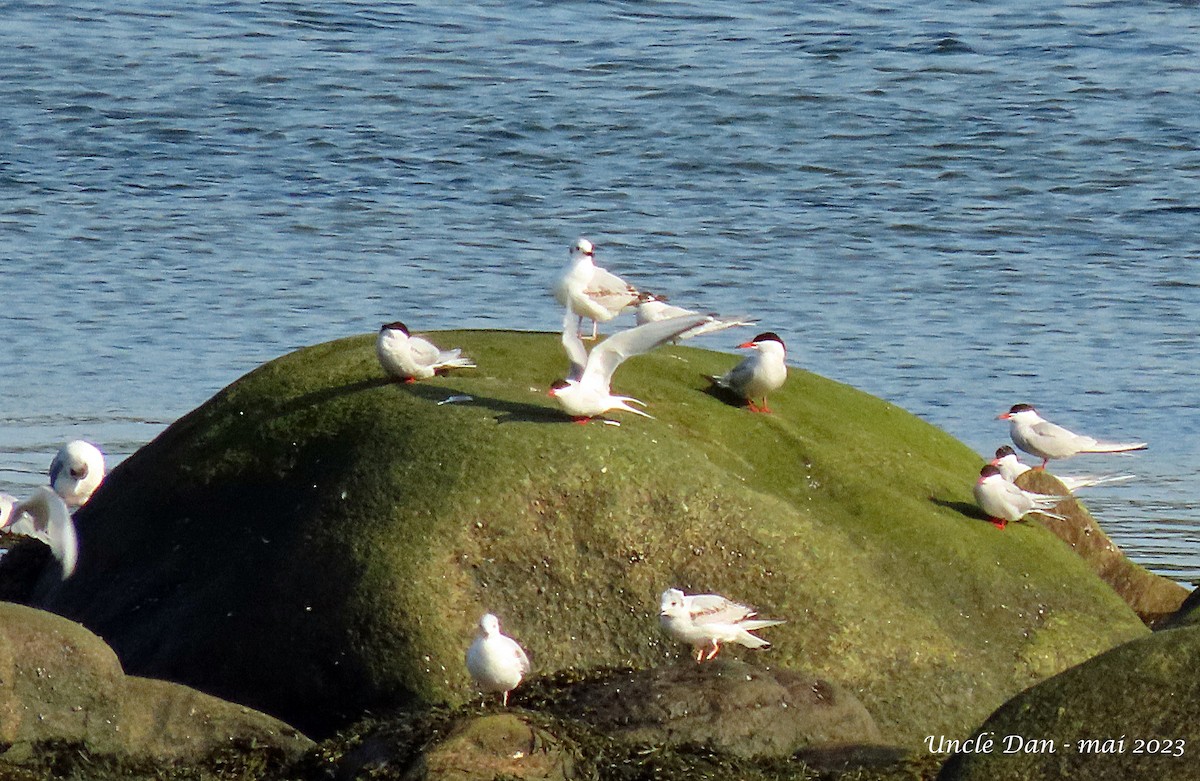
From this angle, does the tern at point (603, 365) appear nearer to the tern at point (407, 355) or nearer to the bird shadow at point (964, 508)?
the tern at point (407, 355)

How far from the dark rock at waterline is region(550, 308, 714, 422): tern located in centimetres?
161

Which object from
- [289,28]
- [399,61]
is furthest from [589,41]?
[289,28]

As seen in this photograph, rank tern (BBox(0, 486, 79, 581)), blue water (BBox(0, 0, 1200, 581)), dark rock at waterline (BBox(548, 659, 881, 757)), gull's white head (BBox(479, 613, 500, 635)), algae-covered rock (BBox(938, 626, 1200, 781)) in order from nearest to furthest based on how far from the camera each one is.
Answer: algae-covered rock (BBox(938, 626, 1200, 781)) < dark rock at waterline (BBox(548, 659, 881, 757)) < gull's white head (BBox(479, 613, 500, 635)) < tern (BBox(0, 486, 79, 581)) < blue water (BBox(0, 0, 1200, 581))

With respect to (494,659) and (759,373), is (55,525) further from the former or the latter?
(759,373)

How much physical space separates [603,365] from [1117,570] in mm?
3718

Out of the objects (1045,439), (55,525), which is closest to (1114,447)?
(1045,439)

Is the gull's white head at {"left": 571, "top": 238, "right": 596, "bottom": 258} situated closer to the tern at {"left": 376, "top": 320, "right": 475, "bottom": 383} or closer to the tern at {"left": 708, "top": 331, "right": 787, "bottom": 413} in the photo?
the tern at {"left": 708, "top": 331, "right": 787, "bottom": 413}

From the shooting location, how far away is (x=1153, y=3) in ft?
87.9

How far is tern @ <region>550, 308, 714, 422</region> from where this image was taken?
9.17 meters

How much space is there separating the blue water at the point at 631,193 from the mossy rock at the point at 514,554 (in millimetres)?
3152

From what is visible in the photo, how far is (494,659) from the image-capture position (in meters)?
7.69

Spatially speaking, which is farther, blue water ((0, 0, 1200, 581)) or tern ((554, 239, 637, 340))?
blue water ((0, 0, 1200, 581))

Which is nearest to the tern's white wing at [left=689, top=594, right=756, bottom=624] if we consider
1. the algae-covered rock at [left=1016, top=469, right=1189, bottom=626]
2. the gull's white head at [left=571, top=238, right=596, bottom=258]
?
the algae-covered rock at [left=1016, top=469, right=1189, bottom=626]

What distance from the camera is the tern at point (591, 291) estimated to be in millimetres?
11156
